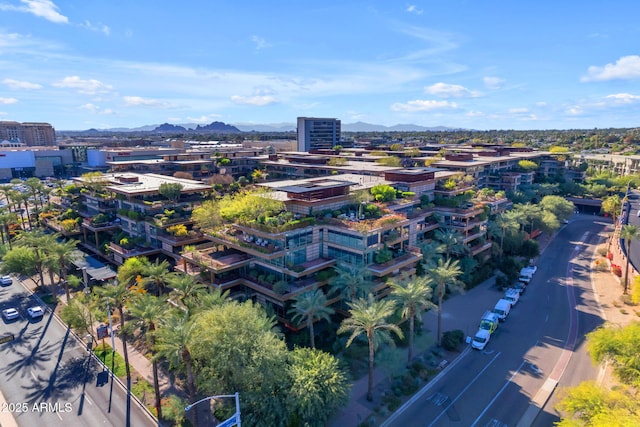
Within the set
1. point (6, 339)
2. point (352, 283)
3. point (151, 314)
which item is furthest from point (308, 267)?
point (6, 339)

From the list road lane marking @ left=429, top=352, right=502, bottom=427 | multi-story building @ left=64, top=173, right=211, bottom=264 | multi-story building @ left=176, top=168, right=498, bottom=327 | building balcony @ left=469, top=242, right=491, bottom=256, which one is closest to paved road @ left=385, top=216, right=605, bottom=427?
road lane marking @ left=429, top=352, right=502, bottom=427

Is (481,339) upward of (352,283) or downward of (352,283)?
downward

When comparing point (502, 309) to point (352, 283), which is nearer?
point (352, 283)

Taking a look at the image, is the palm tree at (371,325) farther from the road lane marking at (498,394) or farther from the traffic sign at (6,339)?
the traffic sign at (6,339)

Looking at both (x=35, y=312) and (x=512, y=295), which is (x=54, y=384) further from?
(x=512, y=295)

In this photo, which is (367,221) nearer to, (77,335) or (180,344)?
(180,344)

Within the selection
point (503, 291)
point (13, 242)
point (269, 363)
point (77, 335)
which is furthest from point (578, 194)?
point (13, 242)
